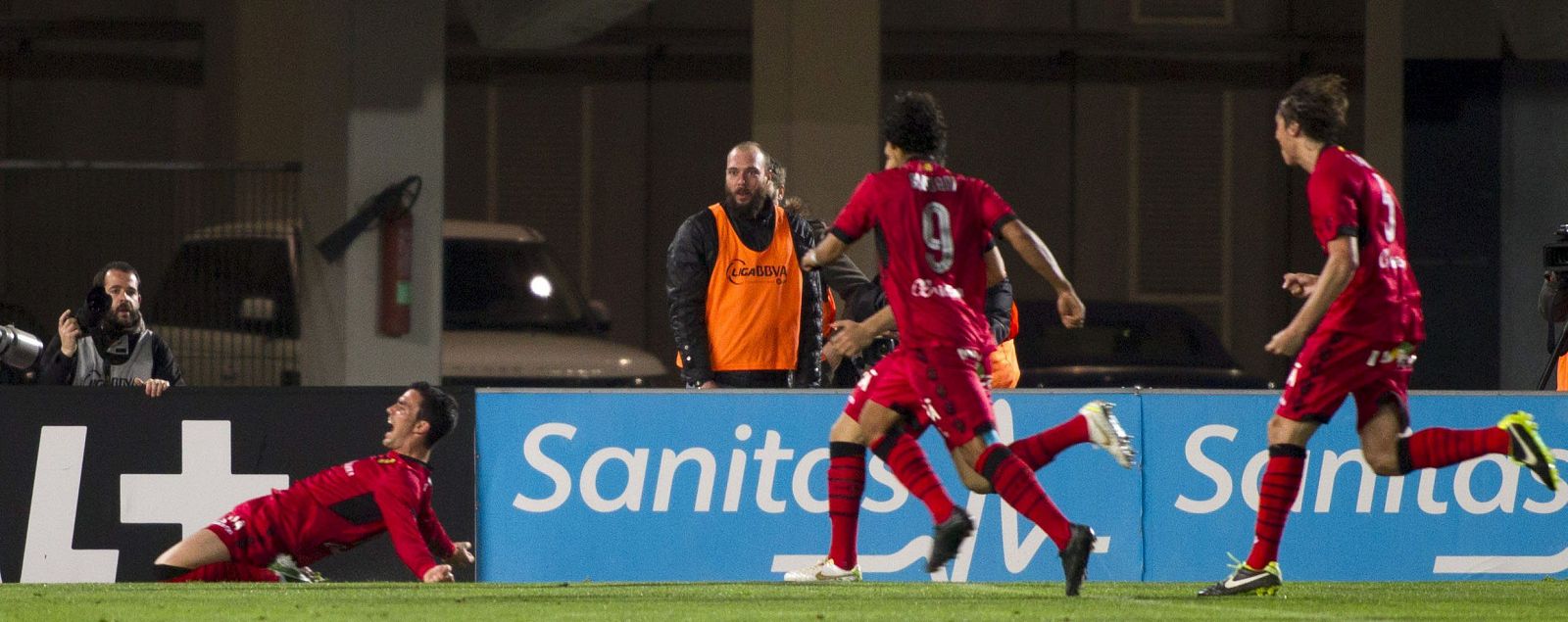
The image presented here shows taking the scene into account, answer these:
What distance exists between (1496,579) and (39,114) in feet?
59.5

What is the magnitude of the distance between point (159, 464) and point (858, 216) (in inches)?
156

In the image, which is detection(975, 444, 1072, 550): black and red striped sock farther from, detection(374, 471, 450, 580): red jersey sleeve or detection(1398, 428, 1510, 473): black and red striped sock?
detection(374, 471, 450, 580): red jersey sleeve

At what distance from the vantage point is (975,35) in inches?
962

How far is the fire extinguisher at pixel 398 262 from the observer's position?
15125 millimetres

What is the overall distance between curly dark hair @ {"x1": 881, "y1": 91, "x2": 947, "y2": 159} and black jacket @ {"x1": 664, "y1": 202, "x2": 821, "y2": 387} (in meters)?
2.00

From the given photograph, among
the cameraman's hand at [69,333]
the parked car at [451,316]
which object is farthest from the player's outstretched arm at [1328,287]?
the parked car at [451,316]

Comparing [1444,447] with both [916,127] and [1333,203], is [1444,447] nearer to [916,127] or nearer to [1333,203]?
[1333,203]

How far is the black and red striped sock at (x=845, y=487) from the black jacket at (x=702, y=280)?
5.56 feet

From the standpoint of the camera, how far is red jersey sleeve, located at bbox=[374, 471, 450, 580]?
9.19 metres

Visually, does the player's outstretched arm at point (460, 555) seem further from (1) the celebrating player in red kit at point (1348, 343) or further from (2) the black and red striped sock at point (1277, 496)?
(2) the black and red striped sock at point (1277, 496)

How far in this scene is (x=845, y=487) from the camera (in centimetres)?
829

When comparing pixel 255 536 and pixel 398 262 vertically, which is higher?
pixel 398 262

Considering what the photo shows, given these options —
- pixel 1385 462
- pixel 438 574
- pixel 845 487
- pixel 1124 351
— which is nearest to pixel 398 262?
pixel 1124 351

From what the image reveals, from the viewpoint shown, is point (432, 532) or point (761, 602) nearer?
point (761, 602)
